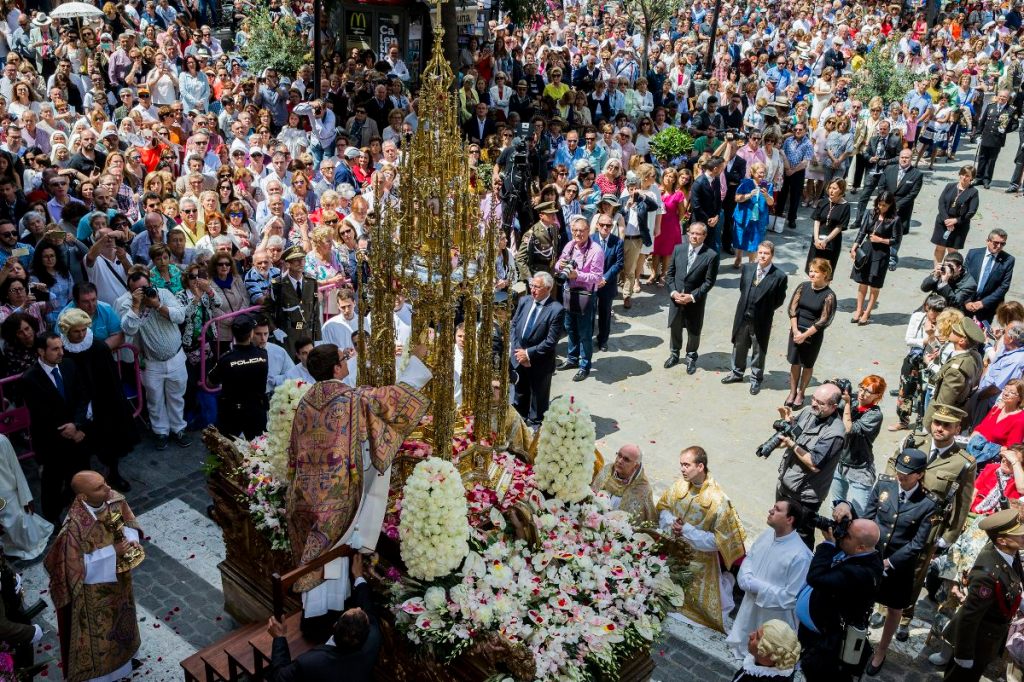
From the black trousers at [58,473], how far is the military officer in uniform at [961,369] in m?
8.07

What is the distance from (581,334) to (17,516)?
263 inches

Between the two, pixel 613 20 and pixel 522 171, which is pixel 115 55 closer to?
pixel 522 171

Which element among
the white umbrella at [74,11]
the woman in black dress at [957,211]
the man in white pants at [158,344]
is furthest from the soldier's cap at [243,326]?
the white umbrella at [74,11]

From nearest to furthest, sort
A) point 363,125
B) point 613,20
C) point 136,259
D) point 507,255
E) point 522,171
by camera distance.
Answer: point 136,259
point 507,255
point 522,171
point 363,125
point 613,20

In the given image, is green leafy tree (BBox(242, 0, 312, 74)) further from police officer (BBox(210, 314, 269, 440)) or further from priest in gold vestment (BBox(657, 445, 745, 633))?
priest in gold vestment (BBox(657, 445, 745, 633))

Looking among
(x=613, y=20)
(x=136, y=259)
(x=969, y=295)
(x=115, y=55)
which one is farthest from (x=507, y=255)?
(x=613, y=20)

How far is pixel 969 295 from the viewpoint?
40.3ft

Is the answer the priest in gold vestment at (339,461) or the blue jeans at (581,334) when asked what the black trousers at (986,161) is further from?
the priest in gold vestment at (339,461)

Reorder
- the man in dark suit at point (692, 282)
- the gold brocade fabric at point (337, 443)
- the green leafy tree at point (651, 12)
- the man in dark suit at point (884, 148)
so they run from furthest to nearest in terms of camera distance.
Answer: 1. the green leafy tree at point (651, 12)
2. the man in dark suit at point (884, 148)
3. the man in dark suit at point (692, 282)
4. the gold brocade fabric at point (337, 443)

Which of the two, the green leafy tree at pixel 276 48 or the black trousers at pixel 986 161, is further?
the black trousers at pixel 986 161

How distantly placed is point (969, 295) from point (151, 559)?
9987 mm

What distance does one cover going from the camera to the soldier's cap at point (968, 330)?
9.95 meters

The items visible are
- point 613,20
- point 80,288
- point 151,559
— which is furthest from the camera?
point 613,20

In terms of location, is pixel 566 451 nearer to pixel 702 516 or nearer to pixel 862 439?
pixel 702 516
